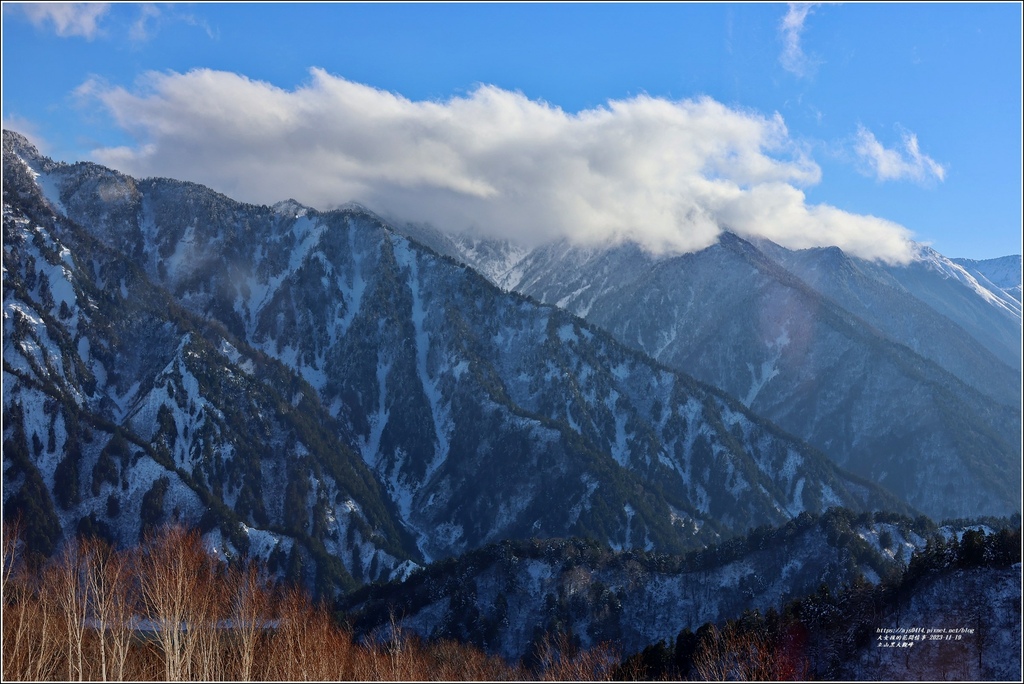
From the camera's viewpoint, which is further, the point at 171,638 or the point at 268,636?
the point at 268,636

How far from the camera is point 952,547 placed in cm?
10575

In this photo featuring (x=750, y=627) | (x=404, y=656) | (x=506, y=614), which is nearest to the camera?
(x=404, y=656)

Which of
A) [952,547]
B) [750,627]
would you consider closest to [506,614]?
[750,627]

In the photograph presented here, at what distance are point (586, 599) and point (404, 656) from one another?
106m

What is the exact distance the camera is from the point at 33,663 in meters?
80.3

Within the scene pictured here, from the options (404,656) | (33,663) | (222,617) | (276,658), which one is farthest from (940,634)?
(33,663)

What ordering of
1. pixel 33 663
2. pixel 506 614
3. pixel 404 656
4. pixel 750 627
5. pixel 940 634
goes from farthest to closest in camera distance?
pixel 506 614
pixel 750 627
pixel 404 656
pixel 940 634
pixel 33 663

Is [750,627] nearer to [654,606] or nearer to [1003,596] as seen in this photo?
[1003,596]

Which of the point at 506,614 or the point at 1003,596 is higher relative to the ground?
the point at 1003,596

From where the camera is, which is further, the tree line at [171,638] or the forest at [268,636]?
the forest at [268,636]

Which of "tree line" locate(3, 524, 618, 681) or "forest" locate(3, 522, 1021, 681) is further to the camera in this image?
"forest" locate(3, 522, 1021, 681)

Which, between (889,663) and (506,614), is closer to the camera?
(889,663)

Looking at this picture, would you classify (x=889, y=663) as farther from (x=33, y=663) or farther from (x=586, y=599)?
(x=586, y=599)

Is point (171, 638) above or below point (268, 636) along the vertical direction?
above
